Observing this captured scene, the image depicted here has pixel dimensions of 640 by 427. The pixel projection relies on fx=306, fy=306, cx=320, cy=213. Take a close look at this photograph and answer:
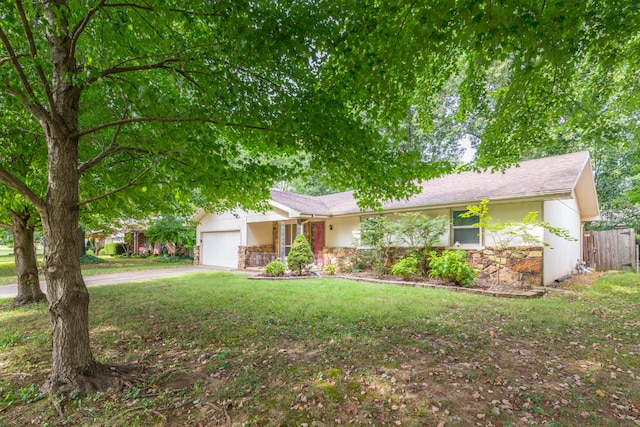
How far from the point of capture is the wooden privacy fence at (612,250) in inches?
546

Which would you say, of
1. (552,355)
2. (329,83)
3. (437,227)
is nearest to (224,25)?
(329,83)

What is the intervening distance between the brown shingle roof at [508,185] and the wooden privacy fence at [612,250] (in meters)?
5.94

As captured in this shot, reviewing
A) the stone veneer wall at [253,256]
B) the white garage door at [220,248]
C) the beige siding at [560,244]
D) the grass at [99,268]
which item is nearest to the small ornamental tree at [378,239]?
the beige siding at [560,244]

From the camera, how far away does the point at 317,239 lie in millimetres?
15984

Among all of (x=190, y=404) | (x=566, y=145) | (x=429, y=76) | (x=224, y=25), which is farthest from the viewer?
(x=566, y=145)

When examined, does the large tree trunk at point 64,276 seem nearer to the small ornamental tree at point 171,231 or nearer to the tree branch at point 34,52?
the tree branch at point 34,52

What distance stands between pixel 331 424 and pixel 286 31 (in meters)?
4.06

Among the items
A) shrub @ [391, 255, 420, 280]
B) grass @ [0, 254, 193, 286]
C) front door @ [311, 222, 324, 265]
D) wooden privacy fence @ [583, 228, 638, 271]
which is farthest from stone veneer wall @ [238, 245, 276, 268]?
wooden privacy fence @ [583, 228, 638, 271]

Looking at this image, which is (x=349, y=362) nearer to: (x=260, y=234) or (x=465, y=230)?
(x=465, y=230)

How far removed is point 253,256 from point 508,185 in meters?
12.0

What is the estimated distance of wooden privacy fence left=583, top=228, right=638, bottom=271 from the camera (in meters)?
13.9

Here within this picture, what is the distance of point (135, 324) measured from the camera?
19.8ft

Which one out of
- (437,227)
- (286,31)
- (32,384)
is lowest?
(32,384)

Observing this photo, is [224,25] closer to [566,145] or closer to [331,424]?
[331,424]
